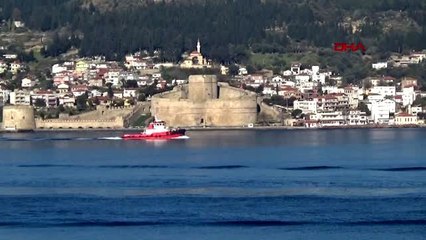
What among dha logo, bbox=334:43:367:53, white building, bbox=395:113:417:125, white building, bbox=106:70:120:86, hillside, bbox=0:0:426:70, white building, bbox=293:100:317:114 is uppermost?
hillside, bbox=0:0:426:70

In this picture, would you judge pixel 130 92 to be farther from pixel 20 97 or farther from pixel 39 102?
pixel 20 97

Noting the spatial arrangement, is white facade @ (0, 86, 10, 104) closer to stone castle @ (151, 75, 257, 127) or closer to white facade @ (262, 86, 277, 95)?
stone castle @ (151, 75, 257, 127)

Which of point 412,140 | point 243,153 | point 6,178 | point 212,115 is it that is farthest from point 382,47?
point 6,178

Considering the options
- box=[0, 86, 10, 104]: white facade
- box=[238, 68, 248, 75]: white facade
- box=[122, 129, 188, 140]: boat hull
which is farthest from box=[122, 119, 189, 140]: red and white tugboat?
box=[238, 68, 248, 75]: white facade

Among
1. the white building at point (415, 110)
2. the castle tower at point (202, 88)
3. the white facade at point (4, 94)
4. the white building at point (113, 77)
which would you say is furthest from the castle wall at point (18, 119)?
the white building at point (415, 110)

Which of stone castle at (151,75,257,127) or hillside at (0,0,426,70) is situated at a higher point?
hillside at (0,0,426,70)

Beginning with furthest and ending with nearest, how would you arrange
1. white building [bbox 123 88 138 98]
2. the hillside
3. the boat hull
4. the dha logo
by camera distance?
the hillside → the dha logo → white building [bbox 123 88 138 98] → the boat hull

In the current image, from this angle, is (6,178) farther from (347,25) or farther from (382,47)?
(347,25)
